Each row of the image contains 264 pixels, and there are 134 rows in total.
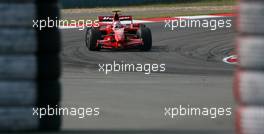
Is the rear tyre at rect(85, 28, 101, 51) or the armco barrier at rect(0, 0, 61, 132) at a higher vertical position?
the armco barrier at rect(0, 0, 61, 132)

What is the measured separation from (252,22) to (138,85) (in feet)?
18.7

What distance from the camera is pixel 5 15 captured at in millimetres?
6988

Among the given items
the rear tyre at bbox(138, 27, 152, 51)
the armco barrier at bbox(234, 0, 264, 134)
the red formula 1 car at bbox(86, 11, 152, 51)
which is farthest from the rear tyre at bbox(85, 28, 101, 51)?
the armco barrier at bbox(234, 0, 264, 134)

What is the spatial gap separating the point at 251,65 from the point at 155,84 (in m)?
5.75

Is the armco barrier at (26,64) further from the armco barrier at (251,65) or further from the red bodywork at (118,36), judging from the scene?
the red bodywork at (118,36)

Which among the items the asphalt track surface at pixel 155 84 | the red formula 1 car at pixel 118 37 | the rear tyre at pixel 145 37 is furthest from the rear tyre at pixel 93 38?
the rear tyre at pixel 145 37

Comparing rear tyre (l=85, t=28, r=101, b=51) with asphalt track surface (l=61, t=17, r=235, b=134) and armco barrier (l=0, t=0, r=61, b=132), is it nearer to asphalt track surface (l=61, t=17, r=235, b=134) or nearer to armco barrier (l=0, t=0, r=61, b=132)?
asphalt track surface (l=61, t=17, r=235, b=134)

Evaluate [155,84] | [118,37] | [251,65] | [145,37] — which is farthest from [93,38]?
[251,65]

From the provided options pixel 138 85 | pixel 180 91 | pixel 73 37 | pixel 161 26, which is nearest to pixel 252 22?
pixel 180 91

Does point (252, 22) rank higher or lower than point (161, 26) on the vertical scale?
higher

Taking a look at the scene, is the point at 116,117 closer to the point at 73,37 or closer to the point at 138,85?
the point at 138,85

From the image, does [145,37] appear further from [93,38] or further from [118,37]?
[93,38]

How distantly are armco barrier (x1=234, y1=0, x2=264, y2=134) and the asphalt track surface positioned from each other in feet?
2.49

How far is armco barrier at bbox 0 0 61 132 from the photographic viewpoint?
7.00m
